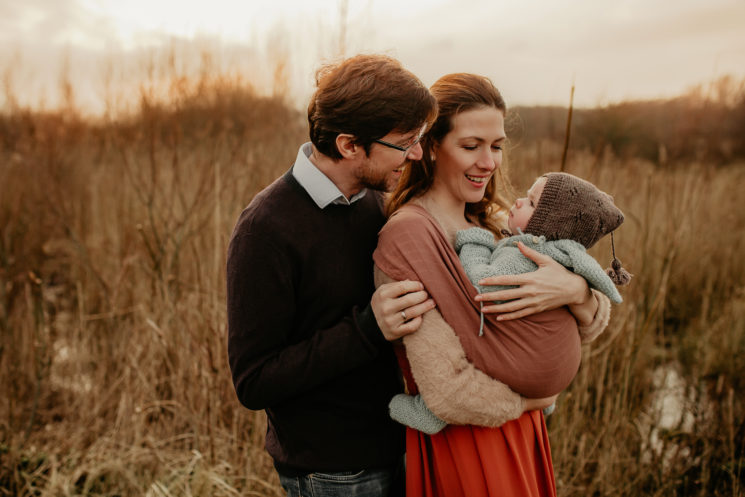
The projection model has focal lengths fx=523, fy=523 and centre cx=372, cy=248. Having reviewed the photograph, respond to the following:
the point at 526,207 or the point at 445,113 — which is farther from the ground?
the point at 445,113

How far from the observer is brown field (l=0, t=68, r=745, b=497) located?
103 inches

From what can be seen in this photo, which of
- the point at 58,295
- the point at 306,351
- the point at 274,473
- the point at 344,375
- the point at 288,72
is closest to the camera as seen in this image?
the point at 306,351

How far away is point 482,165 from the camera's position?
158 centimetres

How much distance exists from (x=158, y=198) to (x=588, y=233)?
3637mm

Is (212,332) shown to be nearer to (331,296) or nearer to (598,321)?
(331,296)

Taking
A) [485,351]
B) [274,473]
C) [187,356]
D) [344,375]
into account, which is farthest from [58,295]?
[485,351]

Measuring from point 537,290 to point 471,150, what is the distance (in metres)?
0.50

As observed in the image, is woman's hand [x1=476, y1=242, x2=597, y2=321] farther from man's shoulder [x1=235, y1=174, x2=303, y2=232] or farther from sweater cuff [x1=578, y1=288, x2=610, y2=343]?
man's shoulder [x1=235, y1=174, x2=303, y2=232]

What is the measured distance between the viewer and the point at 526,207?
1.50m

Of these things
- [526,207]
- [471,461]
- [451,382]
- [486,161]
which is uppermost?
[486,161]

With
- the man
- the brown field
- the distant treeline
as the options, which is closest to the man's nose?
the man

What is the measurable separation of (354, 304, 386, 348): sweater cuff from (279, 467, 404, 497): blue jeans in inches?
Result: 15.3

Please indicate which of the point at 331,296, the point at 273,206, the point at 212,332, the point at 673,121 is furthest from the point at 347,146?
the point at 673,121

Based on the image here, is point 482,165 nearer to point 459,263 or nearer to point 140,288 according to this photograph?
point 459,263
